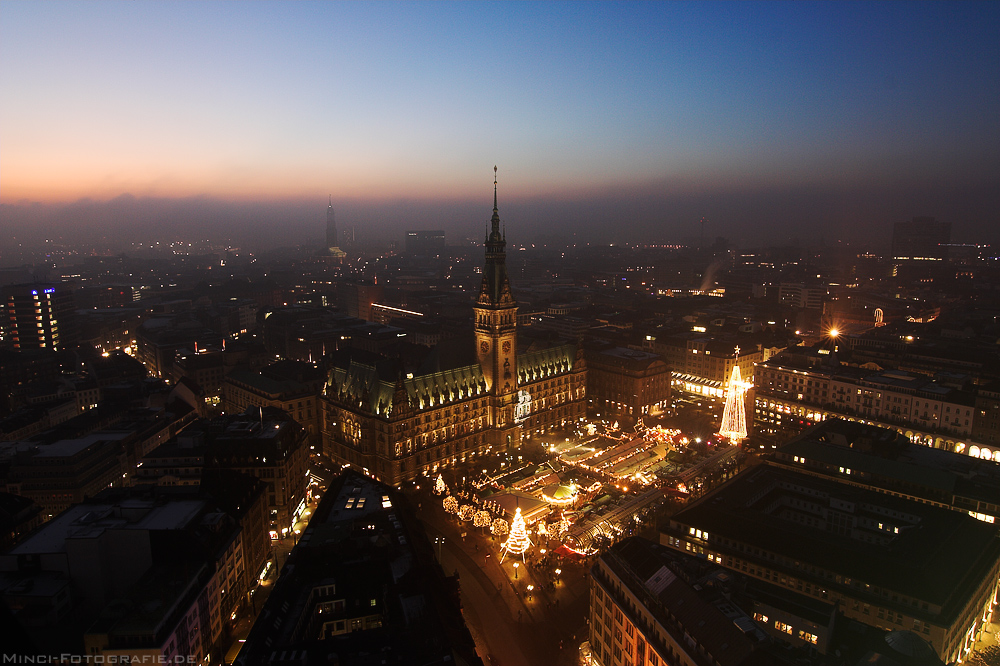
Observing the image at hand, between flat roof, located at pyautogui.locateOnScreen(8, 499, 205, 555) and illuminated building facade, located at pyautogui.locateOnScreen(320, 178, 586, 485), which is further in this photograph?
illuminated building facade, located at pyautogui.locateOnScreen(320, 178, 586, 485)

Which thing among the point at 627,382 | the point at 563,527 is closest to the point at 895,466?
the point at 563,527

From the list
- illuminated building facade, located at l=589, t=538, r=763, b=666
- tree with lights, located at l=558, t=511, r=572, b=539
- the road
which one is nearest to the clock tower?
the road

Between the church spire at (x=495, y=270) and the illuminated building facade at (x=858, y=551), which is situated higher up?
the church spire at (x=495, y=270)

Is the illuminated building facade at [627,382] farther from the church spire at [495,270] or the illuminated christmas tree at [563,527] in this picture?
the illuminated christmas tree at [563,527]

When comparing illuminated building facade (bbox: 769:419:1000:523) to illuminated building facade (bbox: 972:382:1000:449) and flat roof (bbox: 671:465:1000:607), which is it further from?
illuminated building facade (bbox: 972:382:1000:449)

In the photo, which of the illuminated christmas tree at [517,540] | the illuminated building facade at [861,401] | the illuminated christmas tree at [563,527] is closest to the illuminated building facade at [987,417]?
the illuminated building facade at [861,401]

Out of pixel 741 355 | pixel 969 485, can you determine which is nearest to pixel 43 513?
pixel 969 485

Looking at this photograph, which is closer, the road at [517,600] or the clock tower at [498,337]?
the road at [517,600]

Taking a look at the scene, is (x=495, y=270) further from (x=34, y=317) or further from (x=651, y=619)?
(x=34, y=317)
